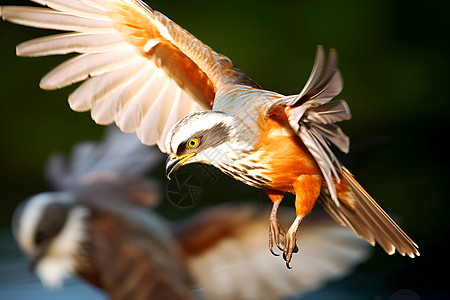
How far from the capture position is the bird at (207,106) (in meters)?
0.25

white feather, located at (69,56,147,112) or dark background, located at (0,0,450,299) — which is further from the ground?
white feather, located at (69,56,147,112)

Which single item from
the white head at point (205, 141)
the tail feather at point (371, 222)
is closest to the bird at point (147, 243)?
the tail feather at point (371, 222)

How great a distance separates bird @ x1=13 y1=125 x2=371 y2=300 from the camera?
3.30ft

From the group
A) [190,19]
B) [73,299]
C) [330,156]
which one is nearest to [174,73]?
[330,156]

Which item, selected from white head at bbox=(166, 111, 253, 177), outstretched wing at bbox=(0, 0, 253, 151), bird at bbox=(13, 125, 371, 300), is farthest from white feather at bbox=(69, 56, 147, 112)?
bird at bbox=(13, 125, 371, 300)

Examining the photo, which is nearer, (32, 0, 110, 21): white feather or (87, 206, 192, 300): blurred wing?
(32, 0, 110, 21): white feather

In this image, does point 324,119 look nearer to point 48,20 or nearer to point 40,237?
point 48,20

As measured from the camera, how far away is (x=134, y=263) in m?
1.08

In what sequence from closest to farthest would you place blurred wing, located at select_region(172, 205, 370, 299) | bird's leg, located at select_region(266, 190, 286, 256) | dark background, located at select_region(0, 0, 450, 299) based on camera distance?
1. bird's leg, located at select_region(266, 190, 286, 256)
2. blurred wing, located at select_region(172, 205, 370, 299)
3. dark background, located at select_region(0, 0, 450, 299)

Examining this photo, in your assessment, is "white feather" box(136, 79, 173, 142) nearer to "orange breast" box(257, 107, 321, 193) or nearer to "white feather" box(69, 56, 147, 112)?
"white feather" box(69, 56, 147, 112)

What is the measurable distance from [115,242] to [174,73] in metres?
0.75

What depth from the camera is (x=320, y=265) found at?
3.45ft

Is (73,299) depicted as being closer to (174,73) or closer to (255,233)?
(255,233)

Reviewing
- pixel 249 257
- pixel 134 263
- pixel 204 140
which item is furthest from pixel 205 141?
pixel 134 263
